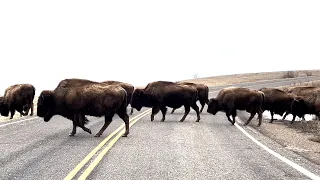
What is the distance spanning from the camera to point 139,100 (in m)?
19.6

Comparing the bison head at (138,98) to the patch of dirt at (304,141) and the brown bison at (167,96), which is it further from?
the patch of dirt at (304,141)

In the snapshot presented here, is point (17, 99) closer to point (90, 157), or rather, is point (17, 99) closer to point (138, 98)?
point (138, 98)

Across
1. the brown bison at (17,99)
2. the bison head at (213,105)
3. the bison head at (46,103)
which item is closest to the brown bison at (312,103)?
the bison head at (213,105)

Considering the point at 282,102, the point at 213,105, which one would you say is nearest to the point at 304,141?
the point at 213,105

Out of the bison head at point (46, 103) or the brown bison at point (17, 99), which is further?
the brown bison at point (17, 99)

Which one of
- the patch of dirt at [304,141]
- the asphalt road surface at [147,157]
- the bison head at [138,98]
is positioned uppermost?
the bison head at [138,98]

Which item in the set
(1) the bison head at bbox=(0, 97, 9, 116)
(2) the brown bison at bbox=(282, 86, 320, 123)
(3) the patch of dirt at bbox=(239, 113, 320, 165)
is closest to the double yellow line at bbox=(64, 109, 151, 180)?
(3) the patch of dirt at bbox=(239, 113, 320, 165)

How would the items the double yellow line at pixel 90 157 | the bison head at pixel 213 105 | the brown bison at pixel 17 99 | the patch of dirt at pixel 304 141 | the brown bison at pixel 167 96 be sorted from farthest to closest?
1. the brown bison at pixel 17 99
2. the bison head at pixel 213 105
3. the brown bison at pixel 167 96
4. the patch of dirt at pixel 304 141
5. the double yellow line at pixel 90 157

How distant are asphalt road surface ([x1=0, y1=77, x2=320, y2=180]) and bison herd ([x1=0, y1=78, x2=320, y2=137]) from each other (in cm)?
77

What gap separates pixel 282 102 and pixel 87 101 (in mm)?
11185

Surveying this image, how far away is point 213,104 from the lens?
19.7m

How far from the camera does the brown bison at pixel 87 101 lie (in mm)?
12859

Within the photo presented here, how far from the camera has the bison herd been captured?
1294cm

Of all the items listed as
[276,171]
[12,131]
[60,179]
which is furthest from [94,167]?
[12,131]
